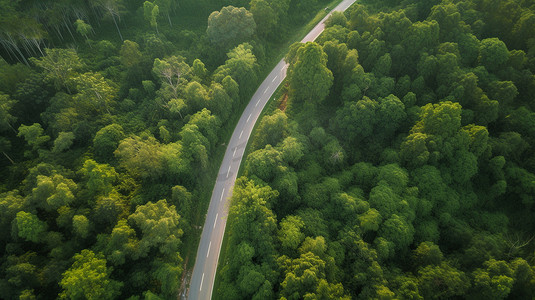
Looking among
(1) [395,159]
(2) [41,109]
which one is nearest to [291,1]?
(1) [395,159]

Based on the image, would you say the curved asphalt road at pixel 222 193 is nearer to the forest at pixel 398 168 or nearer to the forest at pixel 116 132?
the forest at pixel 116 132

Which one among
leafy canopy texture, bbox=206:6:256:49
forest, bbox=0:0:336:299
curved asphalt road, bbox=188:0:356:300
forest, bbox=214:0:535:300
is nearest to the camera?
forest, bbox=214:0:535:300

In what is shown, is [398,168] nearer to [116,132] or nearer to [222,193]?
[222,193]

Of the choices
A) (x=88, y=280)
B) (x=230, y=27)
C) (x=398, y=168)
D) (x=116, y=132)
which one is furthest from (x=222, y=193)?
(x=230, y=27)

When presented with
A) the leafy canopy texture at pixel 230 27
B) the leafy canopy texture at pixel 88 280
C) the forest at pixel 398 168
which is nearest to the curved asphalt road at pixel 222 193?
Answer: the forest at pixel 398 168

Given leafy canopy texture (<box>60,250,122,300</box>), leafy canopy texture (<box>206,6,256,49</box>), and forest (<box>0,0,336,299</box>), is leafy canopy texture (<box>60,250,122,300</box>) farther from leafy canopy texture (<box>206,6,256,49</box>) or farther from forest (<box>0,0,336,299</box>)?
leafy canopy texture (<box>206,6,256,49</box>)

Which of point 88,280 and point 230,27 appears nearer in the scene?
point 88,280

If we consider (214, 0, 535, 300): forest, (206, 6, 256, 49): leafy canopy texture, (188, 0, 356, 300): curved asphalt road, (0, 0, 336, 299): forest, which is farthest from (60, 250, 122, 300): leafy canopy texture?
(206, 6, 256, 49): leafy canopy texture

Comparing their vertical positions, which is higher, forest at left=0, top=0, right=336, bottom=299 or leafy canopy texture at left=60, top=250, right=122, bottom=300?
forest at left=0, top=0, right=336, bottom=299
